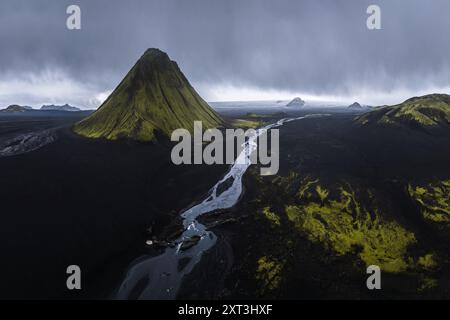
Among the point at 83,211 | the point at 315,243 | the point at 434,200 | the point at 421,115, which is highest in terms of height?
the point at 421,115

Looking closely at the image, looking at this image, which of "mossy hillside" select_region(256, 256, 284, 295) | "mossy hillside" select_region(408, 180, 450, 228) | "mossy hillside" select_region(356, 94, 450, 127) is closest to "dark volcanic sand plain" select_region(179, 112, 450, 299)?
"mossy hillside" select_region(256, 256, 284, 295)

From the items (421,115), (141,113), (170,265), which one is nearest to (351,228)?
(170,265)

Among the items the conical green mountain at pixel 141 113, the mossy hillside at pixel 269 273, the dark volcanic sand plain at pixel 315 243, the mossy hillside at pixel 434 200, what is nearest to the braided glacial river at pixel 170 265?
the dark volcanic sand plain at pixel 315 243

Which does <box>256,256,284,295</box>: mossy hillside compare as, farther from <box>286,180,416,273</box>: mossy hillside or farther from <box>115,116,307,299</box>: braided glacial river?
<box>286,180,416,273</box>: mossy hillside

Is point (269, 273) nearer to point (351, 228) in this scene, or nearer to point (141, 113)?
point (351, 228)

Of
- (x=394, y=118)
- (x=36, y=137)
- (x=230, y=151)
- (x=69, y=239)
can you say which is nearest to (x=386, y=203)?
(x=69, y=239)

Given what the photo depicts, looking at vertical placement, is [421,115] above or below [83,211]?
above

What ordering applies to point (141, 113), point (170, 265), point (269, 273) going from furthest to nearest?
1. point (141, 113)
2. point (170, 265)
3. point (269, 273)
